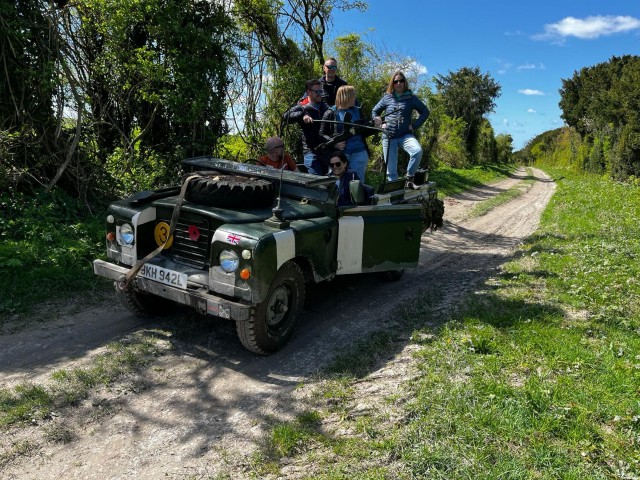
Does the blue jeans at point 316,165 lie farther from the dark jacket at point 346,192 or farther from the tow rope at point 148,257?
the tow rope at point 148,257

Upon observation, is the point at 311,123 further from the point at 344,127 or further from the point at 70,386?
the point at 70,386

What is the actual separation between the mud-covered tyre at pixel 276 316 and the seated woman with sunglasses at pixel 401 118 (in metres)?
3.63

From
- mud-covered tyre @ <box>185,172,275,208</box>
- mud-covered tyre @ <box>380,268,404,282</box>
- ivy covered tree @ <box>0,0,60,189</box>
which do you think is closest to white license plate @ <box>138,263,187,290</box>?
mud-covered tyre @ <box>185,172,275,208</box>

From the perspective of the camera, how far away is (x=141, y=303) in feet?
16.4

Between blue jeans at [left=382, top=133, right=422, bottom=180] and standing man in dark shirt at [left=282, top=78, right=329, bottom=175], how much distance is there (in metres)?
1.34

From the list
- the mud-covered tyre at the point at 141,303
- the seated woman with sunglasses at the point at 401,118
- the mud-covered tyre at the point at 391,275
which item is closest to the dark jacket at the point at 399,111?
the seated woman with sunglasses at the point at 401,118

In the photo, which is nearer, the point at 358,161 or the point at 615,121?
the point at 358,161

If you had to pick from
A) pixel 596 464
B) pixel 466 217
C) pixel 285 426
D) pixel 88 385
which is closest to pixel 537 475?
pixel 596 464

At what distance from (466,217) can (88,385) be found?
34.3 ft

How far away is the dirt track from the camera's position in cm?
300

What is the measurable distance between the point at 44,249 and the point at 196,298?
3.41 m

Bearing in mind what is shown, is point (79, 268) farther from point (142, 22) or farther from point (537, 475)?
point (537, 475)

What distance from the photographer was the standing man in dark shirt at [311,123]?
6652 millimetres

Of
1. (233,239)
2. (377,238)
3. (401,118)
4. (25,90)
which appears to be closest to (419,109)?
(401,118)
